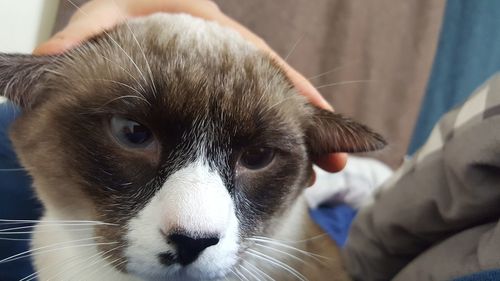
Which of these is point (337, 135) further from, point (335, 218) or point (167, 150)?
point (335, 218)

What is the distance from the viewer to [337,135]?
3.42 ft

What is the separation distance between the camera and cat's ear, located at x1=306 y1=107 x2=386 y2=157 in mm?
1029

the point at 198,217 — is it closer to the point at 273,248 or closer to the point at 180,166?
the point at 180,166

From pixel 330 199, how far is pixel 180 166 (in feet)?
4.54

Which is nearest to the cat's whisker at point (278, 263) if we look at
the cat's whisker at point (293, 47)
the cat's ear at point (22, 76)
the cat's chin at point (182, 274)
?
the cat's chin at point (182, 274)

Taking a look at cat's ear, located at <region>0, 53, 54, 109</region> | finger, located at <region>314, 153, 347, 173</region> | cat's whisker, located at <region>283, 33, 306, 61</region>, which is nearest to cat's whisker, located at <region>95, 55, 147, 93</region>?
cat's ear, located at <region>0, 53, 54, 109</region>

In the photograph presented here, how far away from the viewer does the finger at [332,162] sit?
115 centimetres

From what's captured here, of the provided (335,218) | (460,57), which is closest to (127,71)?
(335,218)

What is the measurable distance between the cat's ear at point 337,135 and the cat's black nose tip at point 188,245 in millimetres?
379

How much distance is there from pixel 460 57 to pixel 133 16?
1631 mm

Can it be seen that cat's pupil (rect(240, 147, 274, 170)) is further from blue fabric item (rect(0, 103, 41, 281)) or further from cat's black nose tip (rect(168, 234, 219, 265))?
blue fabric item (rect(0, 103, 41, 281))

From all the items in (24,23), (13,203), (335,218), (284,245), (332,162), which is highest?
(24,23)

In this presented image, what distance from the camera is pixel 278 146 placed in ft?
3.06

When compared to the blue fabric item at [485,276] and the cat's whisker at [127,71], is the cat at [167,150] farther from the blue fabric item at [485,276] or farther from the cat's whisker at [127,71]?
the blue fabric item at [485,276]
